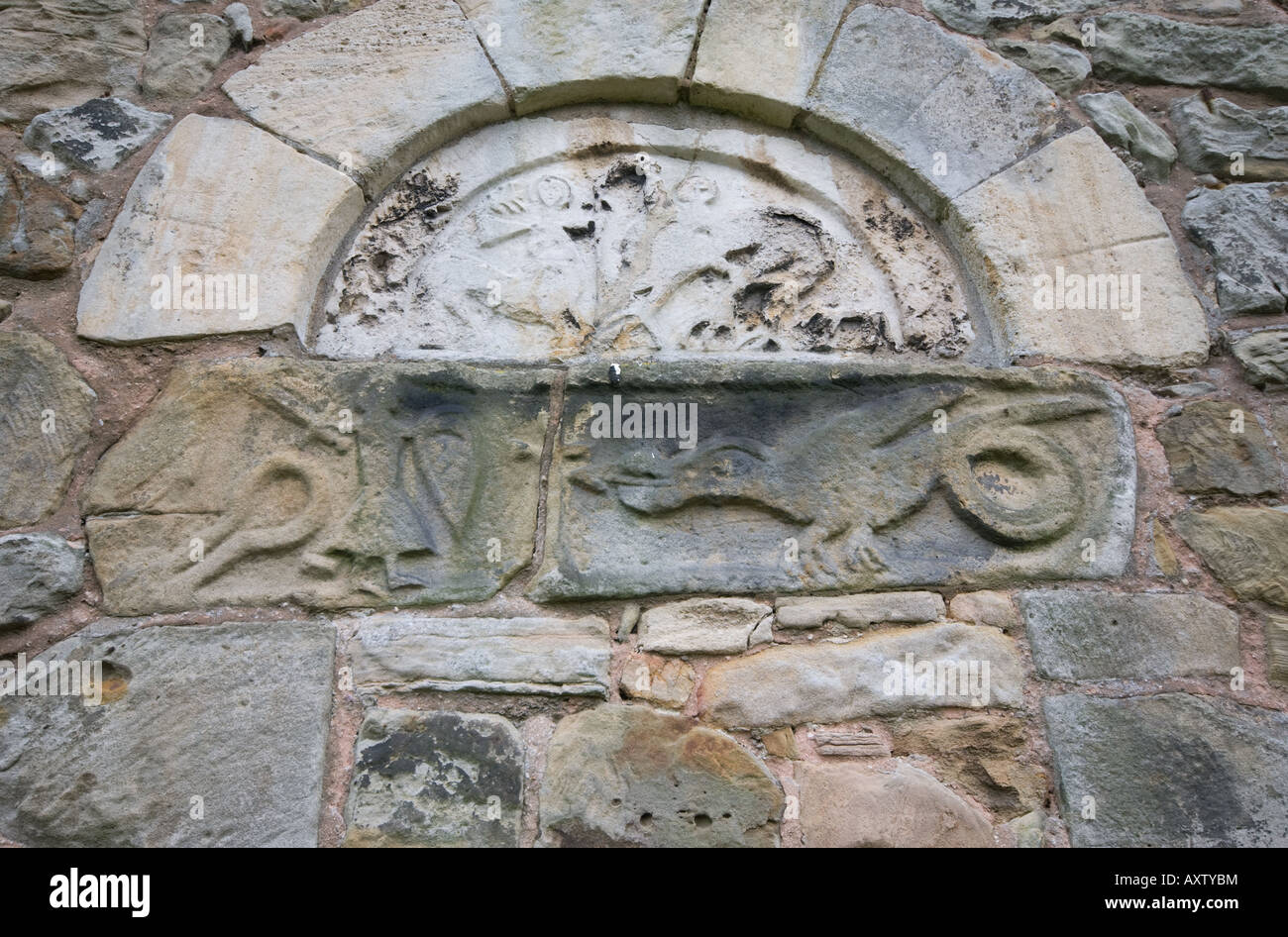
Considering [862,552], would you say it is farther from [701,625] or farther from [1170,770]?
[1170,770]

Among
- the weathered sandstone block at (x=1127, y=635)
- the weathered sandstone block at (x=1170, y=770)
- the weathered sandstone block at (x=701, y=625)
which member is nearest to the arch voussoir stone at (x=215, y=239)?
the weathered sandstone block at (x=701, y=625)

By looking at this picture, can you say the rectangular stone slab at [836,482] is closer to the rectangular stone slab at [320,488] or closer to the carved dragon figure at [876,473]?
the carved dragon figure at [876,473]

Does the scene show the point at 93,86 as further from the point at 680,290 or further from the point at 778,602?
the point at 778,602

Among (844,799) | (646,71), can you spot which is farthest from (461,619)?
(646,71)

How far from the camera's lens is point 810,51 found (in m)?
2.55

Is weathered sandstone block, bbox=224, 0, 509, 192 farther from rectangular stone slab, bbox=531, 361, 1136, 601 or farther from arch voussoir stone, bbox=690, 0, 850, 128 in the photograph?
rectangular stone slab, bbox=531, 361, 1136, 601

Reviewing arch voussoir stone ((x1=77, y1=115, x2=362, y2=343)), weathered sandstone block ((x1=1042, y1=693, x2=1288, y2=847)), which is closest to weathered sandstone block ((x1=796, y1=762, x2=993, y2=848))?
weathered sandstone block ((x1=1042, y1=693, x2=1288, y2=847))

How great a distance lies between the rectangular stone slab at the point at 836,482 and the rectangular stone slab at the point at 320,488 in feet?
0.45

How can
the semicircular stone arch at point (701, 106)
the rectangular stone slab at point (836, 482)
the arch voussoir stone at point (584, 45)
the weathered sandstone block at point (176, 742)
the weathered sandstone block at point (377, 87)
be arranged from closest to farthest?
the weathered sandstone block at point (176, 742) < the rectangular stone slab at point (836, 482) < the semicircular stone arch at point (701, 106) < the weathered sandstone block at point (377, 87) < the arch voussoir stone at point (584, 45)

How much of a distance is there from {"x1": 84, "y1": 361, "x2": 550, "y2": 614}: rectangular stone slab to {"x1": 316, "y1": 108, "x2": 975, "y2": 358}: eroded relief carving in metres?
0.20

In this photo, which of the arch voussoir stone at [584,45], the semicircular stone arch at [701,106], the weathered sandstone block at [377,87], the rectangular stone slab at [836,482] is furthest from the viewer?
the arch voussoir stone at [584,45]

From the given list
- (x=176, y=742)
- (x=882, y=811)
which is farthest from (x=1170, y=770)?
(x=176, y=742)

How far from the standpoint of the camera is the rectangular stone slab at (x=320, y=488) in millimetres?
2080

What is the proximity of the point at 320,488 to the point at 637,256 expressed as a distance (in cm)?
94
